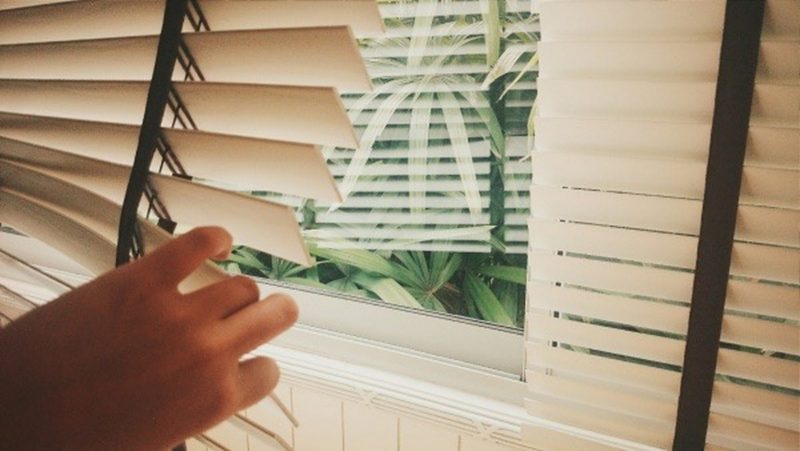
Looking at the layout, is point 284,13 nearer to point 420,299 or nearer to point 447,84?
point 447,84

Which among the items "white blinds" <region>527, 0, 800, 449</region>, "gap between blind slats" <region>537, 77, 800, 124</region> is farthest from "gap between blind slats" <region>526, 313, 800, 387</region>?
"gap between blind slats" <region>537, 77, 800, 124</region>

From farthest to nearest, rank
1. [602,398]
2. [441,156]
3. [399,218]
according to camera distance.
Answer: [399,218], [441,156], [602,398]

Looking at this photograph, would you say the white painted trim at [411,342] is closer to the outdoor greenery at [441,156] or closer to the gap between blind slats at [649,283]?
the outdoor greenery at [441,156]

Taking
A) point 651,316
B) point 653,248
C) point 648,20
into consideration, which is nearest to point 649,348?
point 651,316

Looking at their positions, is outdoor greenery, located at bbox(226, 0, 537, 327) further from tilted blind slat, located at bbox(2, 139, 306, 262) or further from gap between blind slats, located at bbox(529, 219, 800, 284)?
tilted blind slat, located at bbox(2, 139, 306, 262)

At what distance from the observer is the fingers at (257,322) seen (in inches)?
19.4

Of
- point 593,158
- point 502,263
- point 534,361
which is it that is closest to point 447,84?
point 502,263

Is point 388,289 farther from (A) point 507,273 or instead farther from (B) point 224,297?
(B) point 224,297

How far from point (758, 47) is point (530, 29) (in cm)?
65

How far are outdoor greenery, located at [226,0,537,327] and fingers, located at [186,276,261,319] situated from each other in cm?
76

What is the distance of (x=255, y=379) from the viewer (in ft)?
1.68

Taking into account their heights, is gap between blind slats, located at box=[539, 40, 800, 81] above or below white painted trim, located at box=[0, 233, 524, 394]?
above

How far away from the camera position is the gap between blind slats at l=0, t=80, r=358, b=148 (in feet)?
1.86

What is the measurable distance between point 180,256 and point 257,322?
0.10m
